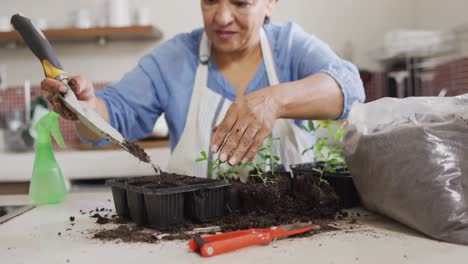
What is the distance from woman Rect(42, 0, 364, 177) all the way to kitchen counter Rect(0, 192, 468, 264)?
0.46m

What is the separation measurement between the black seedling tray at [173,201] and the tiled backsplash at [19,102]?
2.30 metres

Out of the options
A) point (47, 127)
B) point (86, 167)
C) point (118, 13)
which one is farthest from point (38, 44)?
point (118, 13)

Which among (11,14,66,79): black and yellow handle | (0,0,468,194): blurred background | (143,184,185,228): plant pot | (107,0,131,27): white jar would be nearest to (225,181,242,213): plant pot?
(143,184,185,228): plant pot

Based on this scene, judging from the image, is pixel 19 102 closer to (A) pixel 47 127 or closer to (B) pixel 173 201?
(A) pixel 47 127

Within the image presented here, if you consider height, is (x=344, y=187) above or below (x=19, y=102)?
below

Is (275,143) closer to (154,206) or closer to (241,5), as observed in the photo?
(241,5)

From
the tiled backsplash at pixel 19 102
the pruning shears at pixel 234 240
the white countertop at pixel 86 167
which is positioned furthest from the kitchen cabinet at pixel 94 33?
the pruning shears at pixel 234 240

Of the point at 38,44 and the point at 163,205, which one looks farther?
the point at 38,44

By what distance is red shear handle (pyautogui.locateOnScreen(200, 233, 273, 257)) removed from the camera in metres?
0.70

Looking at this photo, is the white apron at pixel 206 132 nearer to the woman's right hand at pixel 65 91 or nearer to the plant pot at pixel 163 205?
the woman's right hand at pixel 65 91

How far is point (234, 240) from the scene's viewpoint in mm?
719

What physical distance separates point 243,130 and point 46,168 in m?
0.55

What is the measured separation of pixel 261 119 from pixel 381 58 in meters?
1.74

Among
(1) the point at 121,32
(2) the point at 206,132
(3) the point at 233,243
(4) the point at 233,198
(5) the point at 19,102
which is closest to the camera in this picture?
(3) the point at 233,243
